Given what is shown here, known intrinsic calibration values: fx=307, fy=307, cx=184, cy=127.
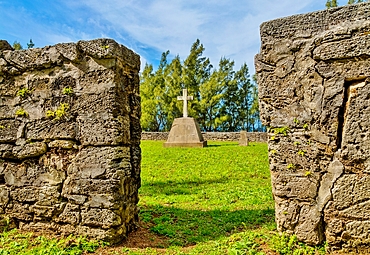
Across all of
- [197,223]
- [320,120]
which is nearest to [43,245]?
[197,223]

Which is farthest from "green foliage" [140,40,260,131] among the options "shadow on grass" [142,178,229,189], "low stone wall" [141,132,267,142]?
"shadow on grass" [142,178,229,189]

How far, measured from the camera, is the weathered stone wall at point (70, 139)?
12.3 feet

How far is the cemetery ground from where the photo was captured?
11.8 ft

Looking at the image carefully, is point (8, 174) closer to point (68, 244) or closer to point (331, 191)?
point (68, 244)

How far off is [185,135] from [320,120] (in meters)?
13.2

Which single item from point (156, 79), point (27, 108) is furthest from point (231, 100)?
point (27, 108)

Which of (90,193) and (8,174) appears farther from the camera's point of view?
(8,174)

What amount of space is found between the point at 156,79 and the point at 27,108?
3287 centimetres

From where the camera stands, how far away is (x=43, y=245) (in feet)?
12.0

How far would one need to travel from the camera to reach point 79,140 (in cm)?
386

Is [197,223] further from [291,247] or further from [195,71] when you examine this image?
[195,71]

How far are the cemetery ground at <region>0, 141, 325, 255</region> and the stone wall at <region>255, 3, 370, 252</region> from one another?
1.31ft

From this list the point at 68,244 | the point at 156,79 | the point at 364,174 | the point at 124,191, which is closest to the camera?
the point at 364,174

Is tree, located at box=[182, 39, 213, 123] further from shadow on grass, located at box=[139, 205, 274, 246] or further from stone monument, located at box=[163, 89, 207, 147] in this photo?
shadow on grass, located at box=[139, 205, 274, 246]
